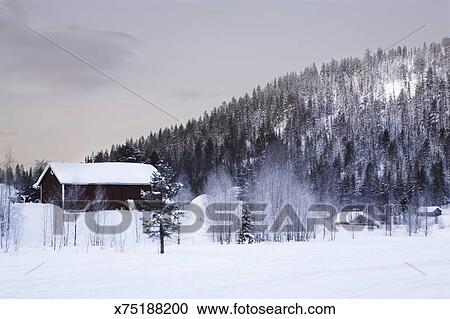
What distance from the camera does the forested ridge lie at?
37.4 feet

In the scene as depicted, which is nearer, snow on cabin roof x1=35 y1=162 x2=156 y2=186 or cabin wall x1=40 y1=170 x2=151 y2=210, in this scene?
snow on cabin roof x1=35 y1=162 x2=156 y2=186

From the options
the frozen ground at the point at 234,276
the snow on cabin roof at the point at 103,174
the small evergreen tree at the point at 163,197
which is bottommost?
the frozen ground at the point at 234,276

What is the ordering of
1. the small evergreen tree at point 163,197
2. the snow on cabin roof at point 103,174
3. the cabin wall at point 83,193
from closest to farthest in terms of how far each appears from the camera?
the small evergreen tree at point 163,197 → the snow on cabin roof at point 103,174 → the cabin wall at point 83,193

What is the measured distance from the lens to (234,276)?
4543 mm

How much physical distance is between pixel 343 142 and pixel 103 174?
44.7 feet

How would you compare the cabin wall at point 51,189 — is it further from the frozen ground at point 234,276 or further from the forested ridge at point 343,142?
the frozen ground at point 234,276

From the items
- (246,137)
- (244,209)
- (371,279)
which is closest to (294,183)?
(244,209)

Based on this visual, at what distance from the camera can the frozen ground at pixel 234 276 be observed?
3902 millimetres

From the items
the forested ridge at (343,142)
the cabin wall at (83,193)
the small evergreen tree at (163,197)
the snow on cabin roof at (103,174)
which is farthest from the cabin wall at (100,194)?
the small evergreen tree at (163,197)

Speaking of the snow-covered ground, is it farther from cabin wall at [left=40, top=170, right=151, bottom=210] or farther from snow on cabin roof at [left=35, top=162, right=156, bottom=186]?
cabin wall at [left=40, top=170, right=151, bottom=210]

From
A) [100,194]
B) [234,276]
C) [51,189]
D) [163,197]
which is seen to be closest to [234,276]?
[234,276]

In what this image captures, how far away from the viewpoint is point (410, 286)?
13.2 ft

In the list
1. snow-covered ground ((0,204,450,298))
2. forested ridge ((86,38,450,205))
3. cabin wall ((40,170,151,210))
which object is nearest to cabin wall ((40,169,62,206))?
cabin wall ((40,170,151,210))

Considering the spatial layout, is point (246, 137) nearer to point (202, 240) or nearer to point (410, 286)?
point (202, 240)
